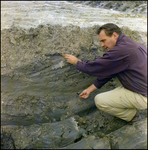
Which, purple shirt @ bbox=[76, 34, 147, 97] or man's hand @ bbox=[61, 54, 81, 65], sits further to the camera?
man's hand @ bbox=[61, 54, 81, 65]

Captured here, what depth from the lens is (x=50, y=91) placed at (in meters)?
2.51

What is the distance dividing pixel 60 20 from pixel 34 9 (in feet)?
2.17

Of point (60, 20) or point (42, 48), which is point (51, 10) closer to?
point (60, 20)

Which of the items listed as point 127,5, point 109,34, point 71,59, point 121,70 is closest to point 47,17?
point 71,59

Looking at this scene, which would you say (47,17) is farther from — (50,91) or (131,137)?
(131,137)

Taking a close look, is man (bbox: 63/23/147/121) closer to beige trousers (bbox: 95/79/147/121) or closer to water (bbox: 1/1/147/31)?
beige trousers (bbox: 95/79/147/121)

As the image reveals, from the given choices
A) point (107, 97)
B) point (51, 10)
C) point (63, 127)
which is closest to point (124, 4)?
point (51, 10)

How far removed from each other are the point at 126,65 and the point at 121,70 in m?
0.09

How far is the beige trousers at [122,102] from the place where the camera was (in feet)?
6.96

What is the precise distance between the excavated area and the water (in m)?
0.02

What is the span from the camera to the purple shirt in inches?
76.7

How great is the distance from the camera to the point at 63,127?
2.26 metres

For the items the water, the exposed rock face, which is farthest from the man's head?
the exposed rock face

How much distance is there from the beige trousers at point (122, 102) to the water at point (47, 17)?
4.49ft
